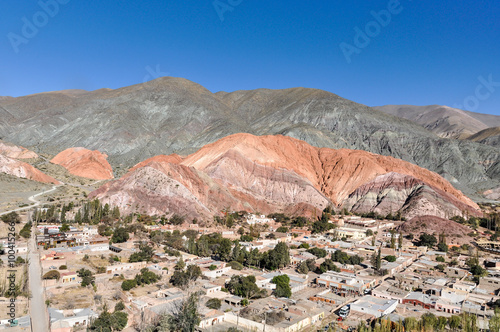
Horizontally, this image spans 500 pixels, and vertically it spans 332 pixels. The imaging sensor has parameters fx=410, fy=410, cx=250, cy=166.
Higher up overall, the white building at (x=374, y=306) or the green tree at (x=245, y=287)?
the green tree at (x=245, y=287)

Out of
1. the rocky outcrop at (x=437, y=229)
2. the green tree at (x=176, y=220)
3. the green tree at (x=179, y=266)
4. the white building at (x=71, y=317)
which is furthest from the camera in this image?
the rocky outcrop at (x=437, y=229)

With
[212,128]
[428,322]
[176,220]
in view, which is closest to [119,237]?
[176,220]

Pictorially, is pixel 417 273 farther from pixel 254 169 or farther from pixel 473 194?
pixel 473 194

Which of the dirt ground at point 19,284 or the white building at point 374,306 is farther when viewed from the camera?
the white building at point 374,306

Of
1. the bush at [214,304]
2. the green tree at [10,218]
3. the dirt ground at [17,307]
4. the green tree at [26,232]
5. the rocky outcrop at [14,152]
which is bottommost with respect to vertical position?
the bush at [214,304]

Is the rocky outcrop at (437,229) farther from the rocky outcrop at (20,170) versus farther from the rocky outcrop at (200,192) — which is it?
the rocky outcrop at (20,170)

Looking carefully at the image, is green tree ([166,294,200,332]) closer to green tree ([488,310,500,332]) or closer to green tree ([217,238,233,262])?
green tree ([217,238,233,262])

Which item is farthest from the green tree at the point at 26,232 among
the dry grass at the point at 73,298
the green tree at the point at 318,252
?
the green tree at the point at 318,252

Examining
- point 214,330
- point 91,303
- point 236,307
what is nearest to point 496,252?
point 236,307
